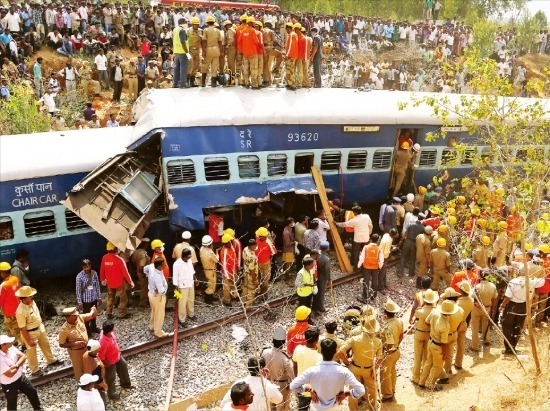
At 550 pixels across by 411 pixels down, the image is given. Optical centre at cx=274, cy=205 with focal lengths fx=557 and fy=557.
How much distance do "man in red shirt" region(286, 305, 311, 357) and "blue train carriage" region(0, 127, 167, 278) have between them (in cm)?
544

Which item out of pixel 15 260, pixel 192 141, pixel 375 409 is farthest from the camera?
pixel 192 141

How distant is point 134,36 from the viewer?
2458cm

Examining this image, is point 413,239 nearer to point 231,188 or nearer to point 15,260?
point 231,188

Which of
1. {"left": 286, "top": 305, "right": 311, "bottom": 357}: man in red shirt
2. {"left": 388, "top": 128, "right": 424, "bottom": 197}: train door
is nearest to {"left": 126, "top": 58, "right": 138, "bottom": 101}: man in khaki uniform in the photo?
{"left": 388, "top": 128, "right": 424, "bottom": 197}: train door

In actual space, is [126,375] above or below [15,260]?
below

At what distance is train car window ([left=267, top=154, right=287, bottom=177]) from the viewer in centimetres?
1337

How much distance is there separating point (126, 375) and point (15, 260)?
388 cm

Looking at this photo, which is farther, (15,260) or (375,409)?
(15,260)

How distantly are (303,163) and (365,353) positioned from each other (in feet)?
22.4

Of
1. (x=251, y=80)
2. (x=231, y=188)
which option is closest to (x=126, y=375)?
(x=231, y=188)

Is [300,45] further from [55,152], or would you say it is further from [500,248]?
[500,248]

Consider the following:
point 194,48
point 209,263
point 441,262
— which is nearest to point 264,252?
point 209,263

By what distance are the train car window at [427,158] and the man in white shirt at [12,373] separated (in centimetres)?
1113

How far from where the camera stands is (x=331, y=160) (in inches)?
561
